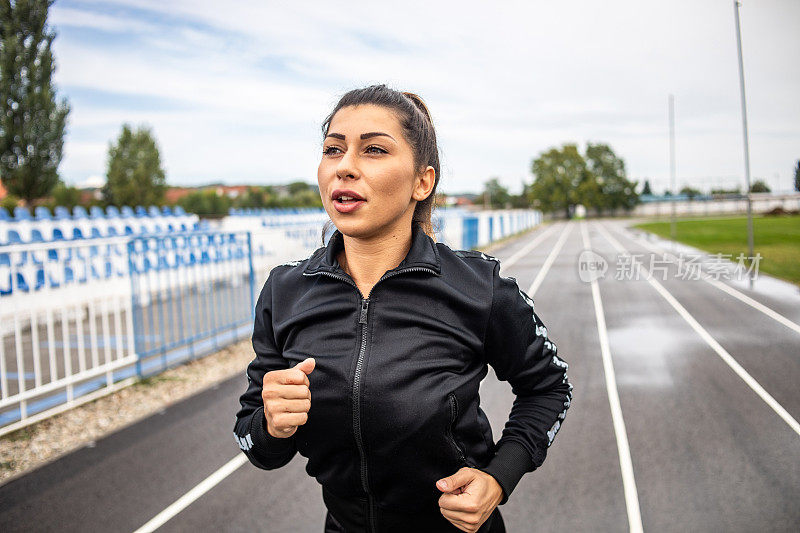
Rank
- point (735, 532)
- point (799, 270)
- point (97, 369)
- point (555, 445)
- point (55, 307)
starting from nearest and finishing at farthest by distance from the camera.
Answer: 1. point (735, 532)
2. point (555, 445)
3. point (97, 369)
4. point (55, 307)
5. point (799, 270)

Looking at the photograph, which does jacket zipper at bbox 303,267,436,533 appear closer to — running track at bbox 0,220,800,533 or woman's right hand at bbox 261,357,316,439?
woman's right hand at bbox 261,357,316,439

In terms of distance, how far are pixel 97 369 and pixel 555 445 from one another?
4.51 metres

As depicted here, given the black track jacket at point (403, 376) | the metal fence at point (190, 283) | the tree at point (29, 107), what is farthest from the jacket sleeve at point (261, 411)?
the tree at point (29, 107)

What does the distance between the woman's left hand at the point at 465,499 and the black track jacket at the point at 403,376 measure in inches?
2.4

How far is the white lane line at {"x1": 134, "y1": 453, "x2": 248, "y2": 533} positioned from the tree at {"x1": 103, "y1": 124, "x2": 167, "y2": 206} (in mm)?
50465

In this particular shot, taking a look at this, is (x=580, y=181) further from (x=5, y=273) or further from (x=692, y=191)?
(x=5, y=273)

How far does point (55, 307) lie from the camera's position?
9625mm

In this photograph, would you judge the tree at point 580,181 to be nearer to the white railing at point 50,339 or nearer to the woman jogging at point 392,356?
the white railing at point 50,339

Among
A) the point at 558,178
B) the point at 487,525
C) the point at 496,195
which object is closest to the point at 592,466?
the point at 487,525

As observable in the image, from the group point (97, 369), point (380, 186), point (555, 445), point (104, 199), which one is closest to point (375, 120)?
point (380, 186)

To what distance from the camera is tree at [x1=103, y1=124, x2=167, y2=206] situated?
50.6m

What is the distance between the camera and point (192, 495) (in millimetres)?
3945

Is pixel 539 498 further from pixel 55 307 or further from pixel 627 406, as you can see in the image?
pixel 55 307

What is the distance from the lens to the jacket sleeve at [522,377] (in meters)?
1.36
